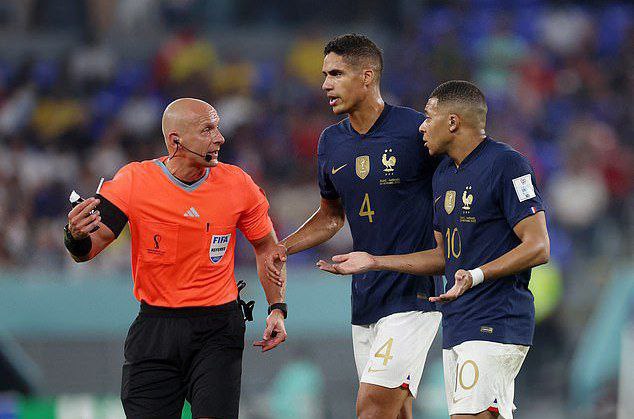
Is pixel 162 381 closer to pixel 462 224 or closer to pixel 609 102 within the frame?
pixel 462 224

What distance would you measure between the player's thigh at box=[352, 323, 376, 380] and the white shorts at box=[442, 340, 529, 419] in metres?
0.94

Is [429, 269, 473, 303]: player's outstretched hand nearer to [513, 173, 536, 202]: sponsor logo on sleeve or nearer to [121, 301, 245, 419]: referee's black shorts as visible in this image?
[513, 173, 536, 202]: sponsor logo on sleeve

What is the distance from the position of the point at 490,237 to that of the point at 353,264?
778 millimetres

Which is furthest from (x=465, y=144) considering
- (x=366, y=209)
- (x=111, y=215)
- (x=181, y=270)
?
(x=111, y=215)

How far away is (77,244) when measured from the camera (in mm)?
5883

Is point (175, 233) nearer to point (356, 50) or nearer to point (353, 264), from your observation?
point (353, 264)

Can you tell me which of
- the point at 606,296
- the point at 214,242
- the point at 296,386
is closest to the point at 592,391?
the point at 606,296

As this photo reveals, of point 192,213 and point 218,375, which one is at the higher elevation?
point 192,213

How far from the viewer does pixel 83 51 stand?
1574 cm

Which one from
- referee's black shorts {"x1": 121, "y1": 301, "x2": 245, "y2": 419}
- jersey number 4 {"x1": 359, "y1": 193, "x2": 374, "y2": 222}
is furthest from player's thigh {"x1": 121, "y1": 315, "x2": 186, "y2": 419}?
jersey number 4 {"x1": 359, "y1": 193, "x2": 374, "y2": 222}

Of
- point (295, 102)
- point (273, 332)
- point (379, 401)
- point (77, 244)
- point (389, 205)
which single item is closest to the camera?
point (77, 244)

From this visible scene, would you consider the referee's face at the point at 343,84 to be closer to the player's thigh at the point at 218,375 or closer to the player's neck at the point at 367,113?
the player's neck at the point at 367,113

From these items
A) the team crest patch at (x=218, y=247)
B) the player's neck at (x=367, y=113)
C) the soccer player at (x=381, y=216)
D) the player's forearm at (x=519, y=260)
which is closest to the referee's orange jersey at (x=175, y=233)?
the team crest patch at (x=218, y=247)

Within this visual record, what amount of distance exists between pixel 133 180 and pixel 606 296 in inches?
271
